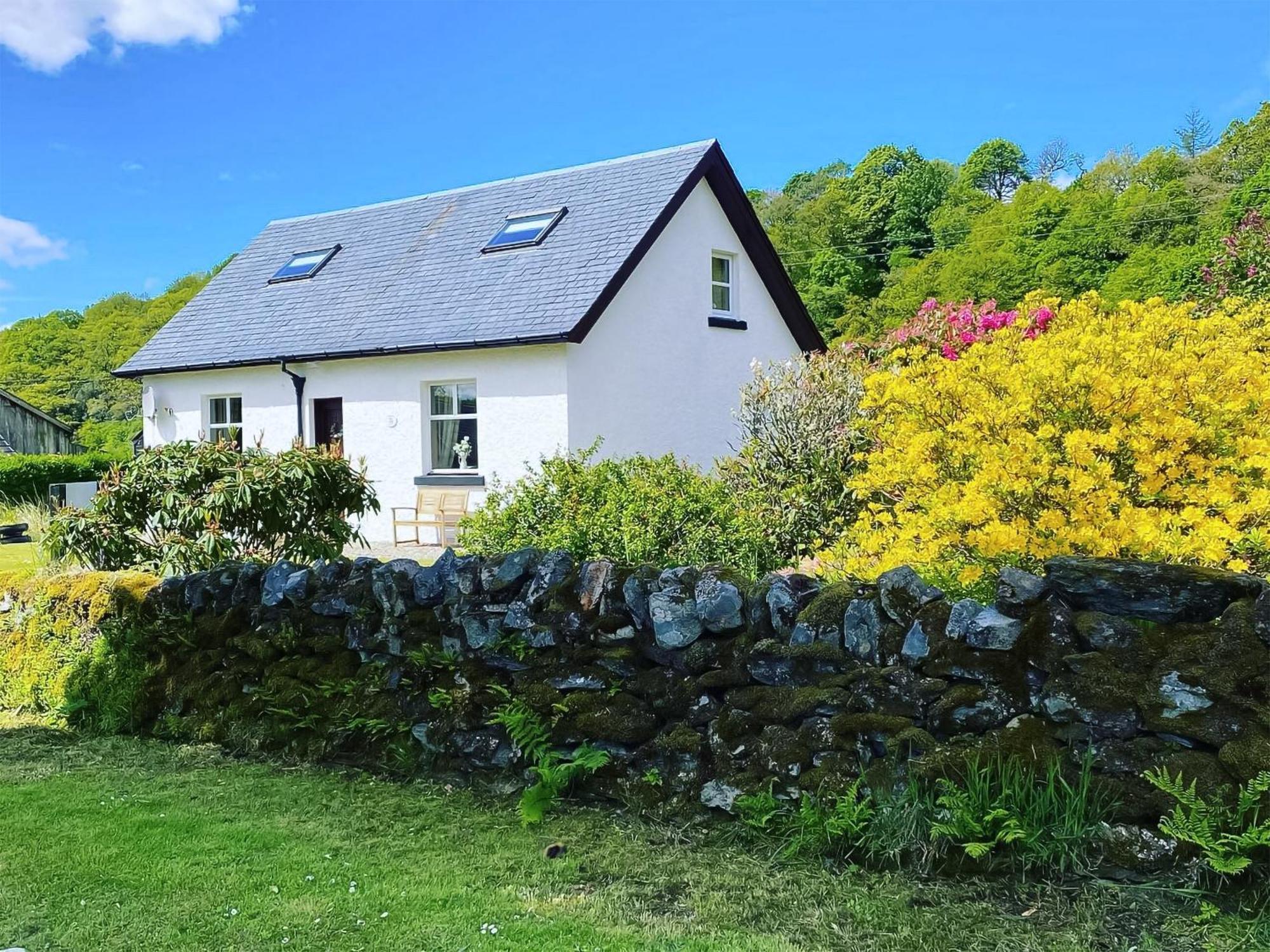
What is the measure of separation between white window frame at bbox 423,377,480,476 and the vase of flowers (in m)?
0.08


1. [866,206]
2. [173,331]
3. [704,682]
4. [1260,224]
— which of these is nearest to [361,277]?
[173,331]

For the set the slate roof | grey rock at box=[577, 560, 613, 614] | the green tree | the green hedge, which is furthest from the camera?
the green tree

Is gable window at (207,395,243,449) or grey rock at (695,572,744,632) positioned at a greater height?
gable window at (207,395,243,449)

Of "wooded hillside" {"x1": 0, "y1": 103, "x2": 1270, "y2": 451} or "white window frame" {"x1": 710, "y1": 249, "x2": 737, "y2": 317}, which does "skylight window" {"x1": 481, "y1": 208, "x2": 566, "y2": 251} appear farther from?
"wooded hillside" {"x1": 0, "y1": 103, "x2": 1270, "y2": 451}

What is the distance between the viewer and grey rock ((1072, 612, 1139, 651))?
3346 mm

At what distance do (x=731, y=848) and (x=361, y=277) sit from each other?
1608cm

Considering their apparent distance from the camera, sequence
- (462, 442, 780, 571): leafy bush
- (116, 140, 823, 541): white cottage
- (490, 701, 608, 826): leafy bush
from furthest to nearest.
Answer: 1. (116, 140, 823, 541): white cottage
2. (462, 442, 780, 571): leafy bush
3. (490, 701, 608, 826): leafy bush

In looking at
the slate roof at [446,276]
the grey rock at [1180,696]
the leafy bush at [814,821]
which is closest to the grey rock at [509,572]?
the leafy bush at [814,821]

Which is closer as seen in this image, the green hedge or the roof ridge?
the roof ridge

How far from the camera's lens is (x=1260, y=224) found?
63.5 ft

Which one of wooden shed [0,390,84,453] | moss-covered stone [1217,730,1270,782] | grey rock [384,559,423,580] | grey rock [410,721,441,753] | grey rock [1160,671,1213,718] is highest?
wooden shed [0,390,84,453]

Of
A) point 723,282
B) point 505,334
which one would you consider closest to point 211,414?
point 505,334

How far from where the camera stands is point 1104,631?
133 inches

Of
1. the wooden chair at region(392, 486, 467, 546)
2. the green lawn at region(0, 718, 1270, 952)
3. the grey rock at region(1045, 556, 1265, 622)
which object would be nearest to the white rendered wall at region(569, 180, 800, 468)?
the wooden chair at region(392, 486, 467, 546)
